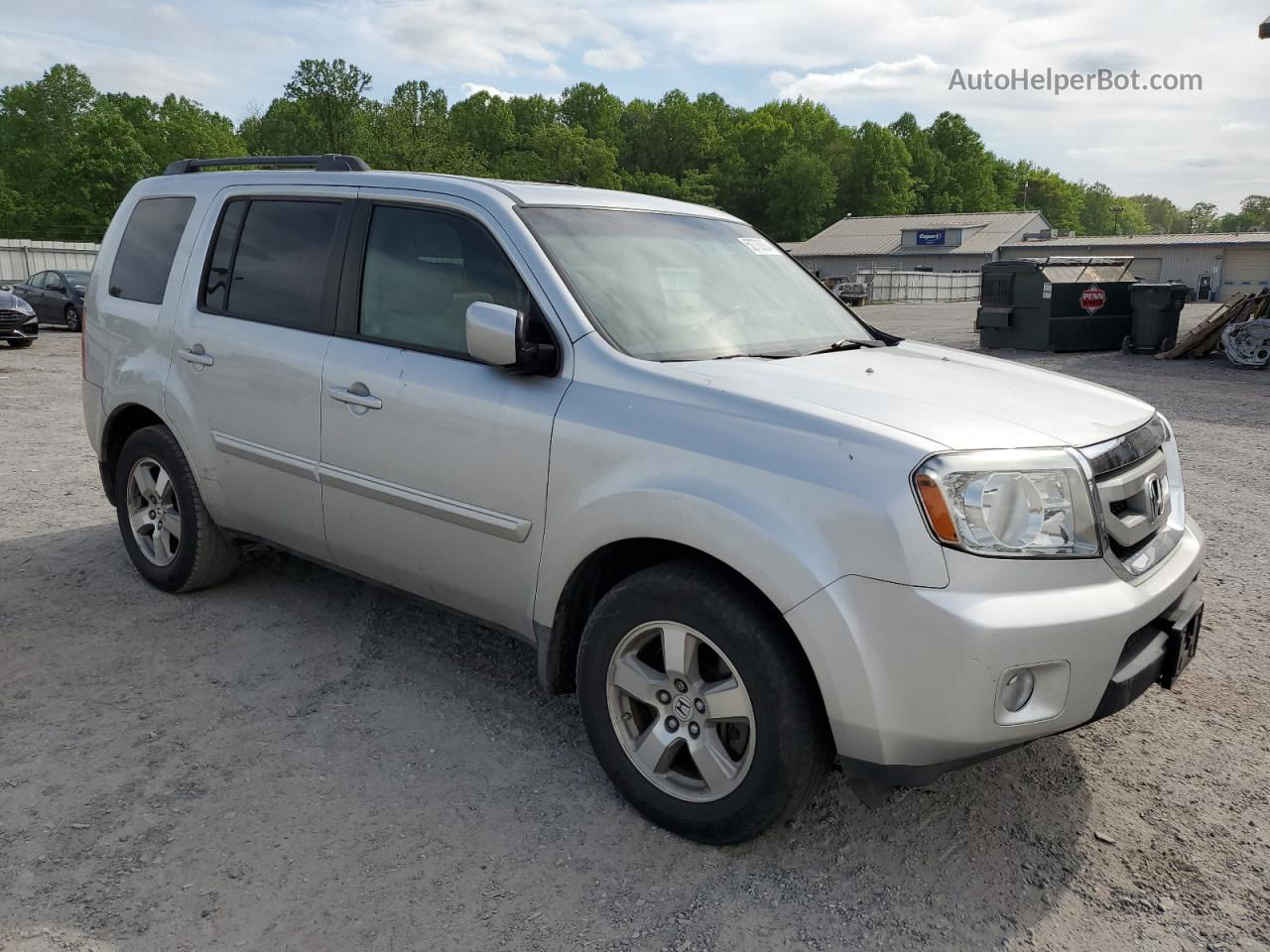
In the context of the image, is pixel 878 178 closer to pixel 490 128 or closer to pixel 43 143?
pixel 490 128

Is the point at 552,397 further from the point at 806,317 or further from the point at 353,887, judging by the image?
the point at 353,887

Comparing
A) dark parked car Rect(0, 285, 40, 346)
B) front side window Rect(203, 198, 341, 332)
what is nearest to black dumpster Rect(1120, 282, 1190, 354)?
front side window Rect(203, 198, 341, 332)

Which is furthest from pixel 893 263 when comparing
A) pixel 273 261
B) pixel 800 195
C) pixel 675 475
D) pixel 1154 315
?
pixel 675 475

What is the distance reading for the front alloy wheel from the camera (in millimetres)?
2854

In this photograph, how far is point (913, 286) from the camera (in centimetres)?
5344

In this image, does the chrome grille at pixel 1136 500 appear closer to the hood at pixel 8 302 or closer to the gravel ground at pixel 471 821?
the gravel ground at pixel 471 821

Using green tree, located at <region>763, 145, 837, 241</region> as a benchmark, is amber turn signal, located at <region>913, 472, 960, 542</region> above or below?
below

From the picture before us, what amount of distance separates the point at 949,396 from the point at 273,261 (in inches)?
110

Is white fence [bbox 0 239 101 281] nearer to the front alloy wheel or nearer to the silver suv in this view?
the silver suv

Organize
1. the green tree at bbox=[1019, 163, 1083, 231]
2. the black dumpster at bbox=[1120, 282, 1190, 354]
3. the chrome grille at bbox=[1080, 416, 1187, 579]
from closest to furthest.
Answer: the chrome grille at bbox=[1080, 416, 1187, 579], the black dumpster at bbox=[1120, 282, 1190, 354], the green tree at bbox=[1019, 163, 1083, 231]

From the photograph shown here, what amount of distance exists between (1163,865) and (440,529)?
2.42m

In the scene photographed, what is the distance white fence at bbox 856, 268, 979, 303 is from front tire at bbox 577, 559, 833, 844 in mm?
51088

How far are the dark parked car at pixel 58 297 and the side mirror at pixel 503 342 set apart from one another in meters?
22.6

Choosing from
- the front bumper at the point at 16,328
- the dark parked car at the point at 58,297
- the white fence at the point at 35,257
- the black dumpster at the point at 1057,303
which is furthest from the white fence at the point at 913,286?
the front bumper at the point at 16,328
